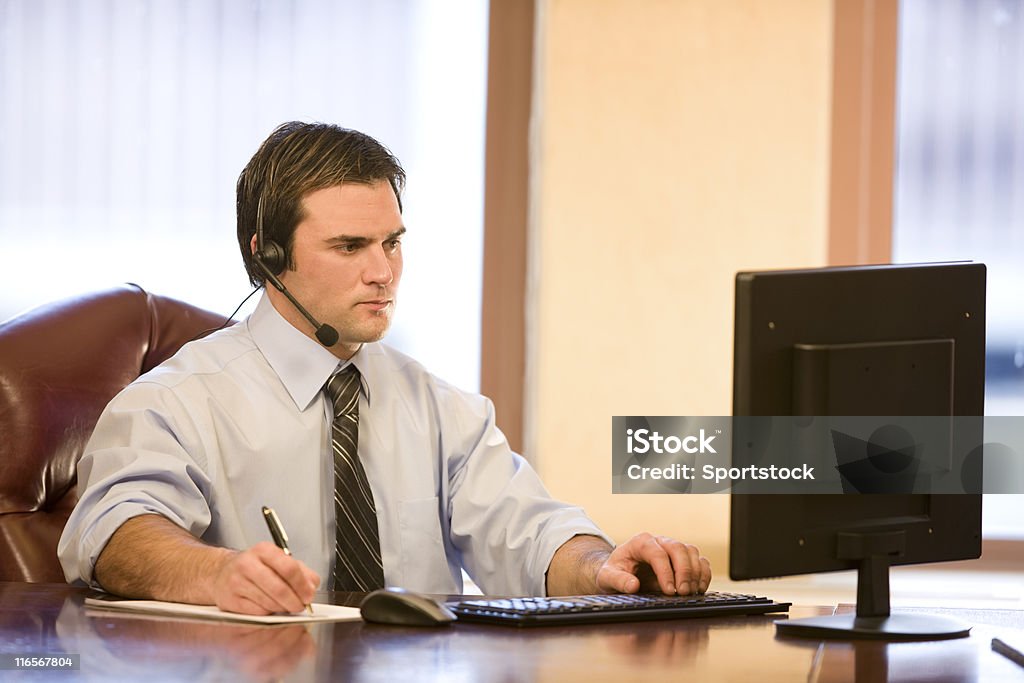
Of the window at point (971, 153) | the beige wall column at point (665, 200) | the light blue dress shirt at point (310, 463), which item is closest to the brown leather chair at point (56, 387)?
the light blue dress shirt at point (310, 463)

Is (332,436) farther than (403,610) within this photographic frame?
Yes

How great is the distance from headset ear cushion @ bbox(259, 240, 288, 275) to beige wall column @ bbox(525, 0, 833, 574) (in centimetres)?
118

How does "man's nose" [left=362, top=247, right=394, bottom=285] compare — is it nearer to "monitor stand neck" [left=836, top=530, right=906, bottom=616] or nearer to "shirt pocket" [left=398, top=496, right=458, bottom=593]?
"shirt pocket" [left=398, top=496, right=458, bottom=593]

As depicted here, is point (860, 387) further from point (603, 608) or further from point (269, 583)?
point (269, 583)

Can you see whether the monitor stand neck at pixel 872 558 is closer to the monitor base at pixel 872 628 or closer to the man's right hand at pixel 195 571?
the monitor base at pixel 872 628

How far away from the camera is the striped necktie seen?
1824 mm

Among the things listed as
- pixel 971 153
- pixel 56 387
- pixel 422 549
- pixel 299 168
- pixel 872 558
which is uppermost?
pixel 971 153

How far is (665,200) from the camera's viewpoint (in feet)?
10.1

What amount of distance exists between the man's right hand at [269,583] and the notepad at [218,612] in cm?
1

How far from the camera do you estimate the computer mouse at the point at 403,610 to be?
1353mm

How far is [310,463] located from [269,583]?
1.70 feet

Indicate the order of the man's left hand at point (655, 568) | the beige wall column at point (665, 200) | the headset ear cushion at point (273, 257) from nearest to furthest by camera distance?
the man's left hand at point (655, 568) → the headset ear cushion at point (273, 257) → the beige wall column at point (665, 200)

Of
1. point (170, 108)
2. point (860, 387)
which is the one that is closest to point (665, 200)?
point (170, 108)

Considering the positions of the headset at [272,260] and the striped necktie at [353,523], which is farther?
the headset at [272,260]
